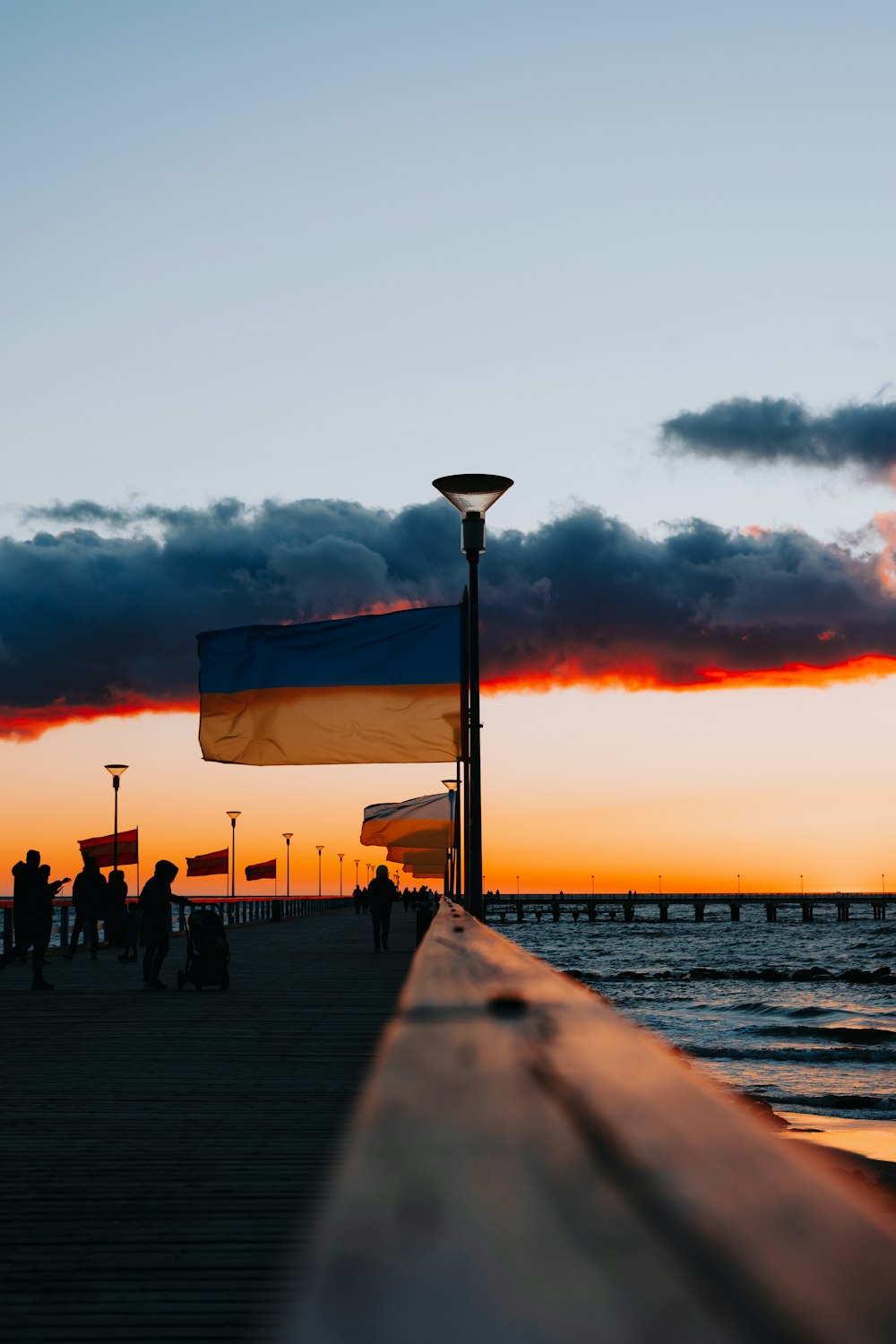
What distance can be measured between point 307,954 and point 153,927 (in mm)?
9211

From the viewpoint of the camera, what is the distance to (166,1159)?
7.04 m

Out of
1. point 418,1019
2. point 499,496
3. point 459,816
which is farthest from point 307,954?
point 418,1019

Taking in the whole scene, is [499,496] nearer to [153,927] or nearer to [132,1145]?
[153,927]

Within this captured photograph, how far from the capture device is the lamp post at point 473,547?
599 inches

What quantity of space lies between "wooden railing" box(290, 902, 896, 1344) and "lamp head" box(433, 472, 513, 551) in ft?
46.4

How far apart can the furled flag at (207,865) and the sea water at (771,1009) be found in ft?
54.1

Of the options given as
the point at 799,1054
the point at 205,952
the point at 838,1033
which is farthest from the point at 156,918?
the point at 838,1033

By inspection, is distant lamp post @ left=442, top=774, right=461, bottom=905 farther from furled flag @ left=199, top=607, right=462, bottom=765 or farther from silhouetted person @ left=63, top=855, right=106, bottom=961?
furled flag @ left=199, top=607, right=462, bottom=765

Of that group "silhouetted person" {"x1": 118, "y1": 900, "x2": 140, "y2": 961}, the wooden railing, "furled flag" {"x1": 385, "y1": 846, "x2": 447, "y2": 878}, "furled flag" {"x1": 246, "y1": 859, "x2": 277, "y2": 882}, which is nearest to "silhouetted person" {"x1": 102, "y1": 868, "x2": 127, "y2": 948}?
"silhouetted person" {"x1": 118, "y1": 900, "x2": 140, "y2": 961}

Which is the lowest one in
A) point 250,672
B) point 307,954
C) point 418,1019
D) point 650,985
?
point 650,985

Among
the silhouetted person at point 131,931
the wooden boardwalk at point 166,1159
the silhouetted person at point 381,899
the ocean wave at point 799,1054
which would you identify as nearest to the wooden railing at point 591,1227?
the wooden boardwalk at point 166,1159

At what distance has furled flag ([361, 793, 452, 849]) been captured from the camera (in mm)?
35375

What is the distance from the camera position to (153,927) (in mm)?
18062

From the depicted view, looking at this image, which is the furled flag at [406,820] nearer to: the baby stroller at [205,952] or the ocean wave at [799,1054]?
the ocean wave at [799,1054]
